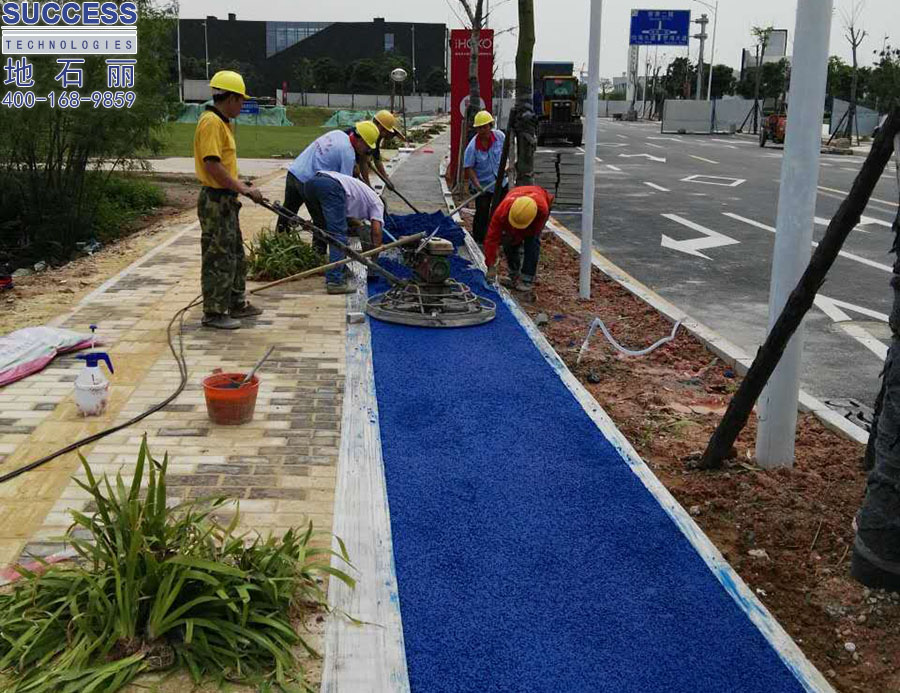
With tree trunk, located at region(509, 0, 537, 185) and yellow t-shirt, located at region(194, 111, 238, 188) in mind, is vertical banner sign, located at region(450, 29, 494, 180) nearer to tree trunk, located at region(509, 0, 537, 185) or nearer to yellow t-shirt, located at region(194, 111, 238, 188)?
tree trunk, located at region(509, 0, 537, 185)

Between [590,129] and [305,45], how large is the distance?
86.0 m

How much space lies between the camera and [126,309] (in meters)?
7.74

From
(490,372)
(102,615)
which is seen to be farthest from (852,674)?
(490,372)

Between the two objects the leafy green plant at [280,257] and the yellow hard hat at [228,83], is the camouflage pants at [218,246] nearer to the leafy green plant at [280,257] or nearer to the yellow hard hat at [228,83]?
the yellow hard hat at [228,83]

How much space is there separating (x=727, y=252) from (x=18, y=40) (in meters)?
9.17

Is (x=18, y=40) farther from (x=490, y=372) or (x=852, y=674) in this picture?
(x=852, y=674)

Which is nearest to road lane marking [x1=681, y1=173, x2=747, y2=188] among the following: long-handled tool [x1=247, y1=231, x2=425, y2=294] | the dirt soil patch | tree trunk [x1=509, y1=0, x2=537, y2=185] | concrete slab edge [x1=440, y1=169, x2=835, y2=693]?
tree trunk [x1=509, y1=0, x2=537, y2=185]

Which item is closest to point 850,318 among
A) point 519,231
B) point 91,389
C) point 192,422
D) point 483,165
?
point 519,231

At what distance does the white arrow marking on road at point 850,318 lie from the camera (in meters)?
7.32

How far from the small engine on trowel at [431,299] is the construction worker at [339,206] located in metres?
0.74

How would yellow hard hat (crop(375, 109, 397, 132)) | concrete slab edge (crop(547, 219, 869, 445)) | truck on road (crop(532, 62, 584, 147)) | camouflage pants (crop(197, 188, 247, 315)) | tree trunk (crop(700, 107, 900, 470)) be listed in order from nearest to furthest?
tree trunk (crop(700, 107, 900, 470)) → concrete slab edge (crop(547, 219, 869, 445)) → camouflage pants (crop(197, 188, 247, 315)) → yellow hard hat (crop(375, 109, 397, 132)) → truck on road (crop(532, 62, 584, 147))

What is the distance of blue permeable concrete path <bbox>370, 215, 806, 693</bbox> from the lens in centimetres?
301

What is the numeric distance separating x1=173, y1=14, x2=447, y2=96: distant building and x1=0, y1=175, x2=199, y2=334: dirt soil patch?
76361 mm

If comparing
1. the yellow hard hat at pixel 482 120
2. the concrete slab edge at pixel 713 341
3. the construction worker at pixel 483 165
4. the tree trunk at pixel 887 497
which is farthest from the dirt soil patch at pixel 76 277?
the tree trunk at pixel 887 497
